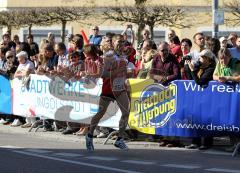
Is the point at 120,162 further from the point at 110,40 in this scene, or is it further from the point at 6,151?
the point at 110,40

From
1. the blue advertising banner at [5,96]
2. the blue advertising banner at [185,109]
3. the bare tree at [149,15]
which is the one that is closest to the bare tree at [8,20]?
the bare tree at [149,15]

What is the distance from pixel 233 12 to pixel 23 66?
1775 centimetres

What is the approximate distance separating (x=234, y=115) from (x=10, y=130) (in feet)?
20.7

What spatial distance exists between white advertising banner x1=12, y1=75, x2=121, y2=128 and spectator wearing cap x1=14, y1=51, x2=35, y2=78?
0.22m

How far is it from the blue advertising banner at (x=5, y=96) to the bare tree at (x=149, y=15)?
15.3 metres

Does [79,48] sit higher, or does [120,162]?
[79,48]

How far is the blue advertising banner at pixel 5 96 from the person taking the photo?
19203 mm

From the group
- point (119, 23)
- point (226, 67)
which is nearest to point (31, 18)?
point (119, 23)

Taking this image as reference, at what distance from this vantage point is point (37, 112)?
17.9 meters

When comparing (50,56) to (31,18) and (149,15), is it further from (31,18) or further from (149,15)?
(31,18)

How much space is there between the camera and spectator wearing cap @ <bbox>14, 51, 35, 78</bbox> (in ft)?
60.1

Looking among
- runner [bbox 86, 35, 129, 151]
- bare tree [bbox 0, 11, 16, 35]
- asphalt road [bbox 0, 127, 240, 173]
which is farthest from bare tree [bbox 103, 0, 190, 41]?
runner [bbox 86, 35, 129, 151]

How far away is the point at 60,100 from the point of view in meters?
17.1

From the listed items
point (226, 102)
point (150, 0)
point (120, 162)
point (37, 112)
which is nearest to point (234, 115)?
point (226, 102)
